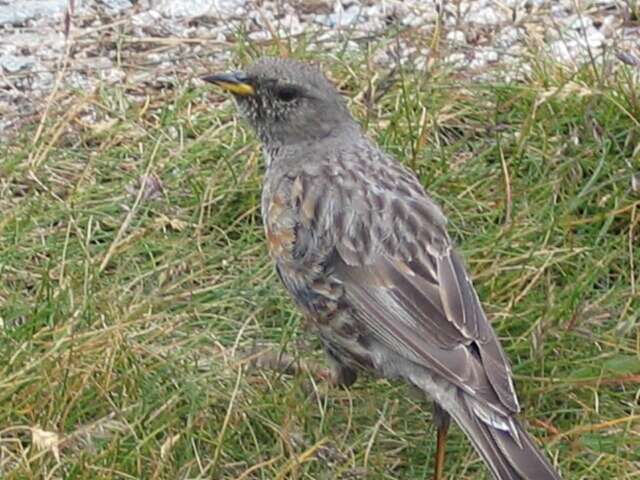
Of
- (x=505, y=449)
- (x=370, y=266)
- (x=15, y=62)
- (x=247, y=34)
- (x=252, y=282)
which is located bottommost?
(x=15, y=62)

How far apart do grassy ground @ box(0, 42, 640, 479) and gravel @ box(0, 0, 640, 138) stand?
233mm

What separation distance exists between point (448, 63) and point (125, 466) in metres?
2.72

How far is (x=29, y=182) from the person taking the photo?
6.61 meters

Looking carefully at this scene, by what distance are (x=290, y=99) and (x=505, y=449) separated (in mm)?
1709

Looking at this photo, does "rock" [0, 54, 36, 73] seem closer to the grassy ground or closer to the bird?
the grassy ground

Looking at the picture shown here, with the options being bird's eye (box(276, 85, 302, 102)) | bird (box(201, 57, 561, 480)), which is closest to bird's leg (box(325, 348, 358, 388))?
bird (box(201, 57, 561, 480))

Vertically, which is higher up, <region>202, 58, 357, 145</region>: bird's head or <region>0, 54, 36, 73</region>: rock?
<region>202, 58, 357, 145</region>: bird's head

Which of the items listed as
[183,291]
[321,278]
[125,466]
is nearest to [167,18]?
[183,291]

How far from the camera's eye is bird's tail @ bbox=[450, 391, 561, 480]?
16.0 feet

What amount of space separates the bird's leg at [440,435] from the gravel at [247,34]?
6.92 ft

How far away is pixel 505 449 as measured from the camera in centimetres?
495

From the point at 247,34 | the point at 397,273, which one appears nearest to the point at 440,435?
the point at 397,273

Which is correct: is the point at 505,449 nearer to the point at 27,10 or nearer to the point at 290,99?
the point at 290,99

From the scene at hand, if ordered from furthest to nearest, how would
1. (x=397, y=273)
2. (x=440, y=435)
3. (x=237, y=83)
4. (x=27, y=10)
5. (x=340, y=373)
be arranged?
1. (x=27, y=10)
2. (x=237, y=83)
3. (x=340, y=373)
4. (x=397, y=273)
5. (x=440, y=435)
